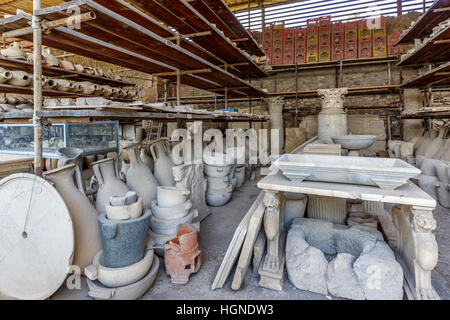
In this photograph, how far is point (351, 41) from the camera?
8.45m

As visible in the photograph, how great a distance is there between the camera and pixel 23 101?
471 cm

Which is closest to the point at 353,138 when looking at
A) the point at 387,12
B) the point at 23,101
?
the point at 23,101

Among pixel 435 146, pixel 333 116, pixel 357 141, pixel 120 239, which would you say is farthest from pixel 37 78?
pixel 435 146

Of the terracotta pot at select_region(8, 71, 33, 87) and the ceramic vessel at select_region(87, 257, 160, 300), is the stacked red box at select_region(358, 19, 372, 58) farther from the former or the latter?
the ceramic vessel at select_region(87, 257, 160, 300)

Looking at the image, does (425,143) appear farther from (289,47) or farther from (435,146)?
(289,47)

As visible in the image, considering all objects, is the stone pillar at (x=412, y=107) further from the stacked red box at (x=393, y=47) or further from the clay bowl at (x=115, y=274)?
the clay bowl at (x=115, y=274)

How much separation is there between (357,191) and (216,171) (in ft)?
8.94

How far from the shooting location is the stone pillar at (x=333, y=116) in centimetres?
562

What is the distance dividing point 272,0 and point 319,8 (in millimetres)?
1745

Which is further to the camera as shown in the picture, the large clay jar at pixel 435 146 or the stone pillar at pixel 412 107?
the stone pillar at pixel 412 107

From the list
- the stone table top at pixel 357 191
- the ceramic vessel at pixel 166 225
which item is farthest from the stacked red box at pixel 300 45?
the ceramic vessel at pixel 166 225

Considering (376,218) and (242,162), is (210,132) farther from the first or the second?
(376,218)

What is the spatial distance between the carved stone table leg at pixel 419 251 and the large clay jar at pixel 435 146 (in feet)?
12.7

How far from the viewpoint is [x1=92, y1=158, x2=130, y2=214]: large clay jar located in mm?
2773
